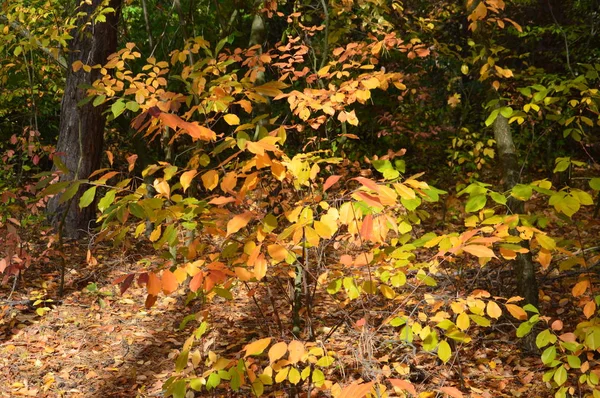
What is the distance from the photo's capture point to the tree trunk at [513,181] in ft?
11.9

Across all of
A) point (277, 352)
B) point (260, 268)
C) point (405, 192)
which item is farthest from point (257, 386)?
point (405, 192)

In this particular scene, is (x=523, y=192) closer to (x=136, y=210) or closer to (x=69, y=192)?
(x=136, y=210)

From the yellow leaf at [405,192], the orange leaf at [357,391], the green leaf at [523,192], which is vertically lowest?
the orange leaf at [357,391]

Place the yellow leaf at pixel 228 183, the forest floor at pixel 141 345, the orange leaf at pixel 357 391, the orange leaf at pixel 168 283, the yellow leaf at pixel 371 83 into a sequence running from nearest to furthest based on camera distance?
1. the orange leaf at pixel 357 391
2. the orange leaf at pixel 168 283
3. the yellow leaf at pixel 228 183
4. the yellow leaf at pixel 371 83
5. the forest floor at pixel 141 345

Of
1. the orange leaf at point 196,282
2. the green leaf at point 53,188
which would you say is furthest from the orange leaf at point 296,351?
the green leaf at point 53,188

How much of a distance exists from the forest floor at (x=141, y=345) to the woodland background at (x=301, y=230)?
2 cm

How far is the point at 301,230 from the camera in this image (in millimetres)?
1662

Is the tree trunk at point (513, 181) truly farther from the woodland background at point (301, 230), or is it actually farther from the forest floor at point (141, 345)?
the forest floor at point (141, 345)

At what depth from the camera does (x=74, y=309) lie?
5258 mm

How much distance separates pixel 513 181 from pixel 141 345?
338 cm

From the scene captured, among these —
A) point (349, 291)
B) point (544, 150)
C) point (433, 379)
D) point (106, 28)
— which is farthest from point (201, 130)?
point (544, 150)

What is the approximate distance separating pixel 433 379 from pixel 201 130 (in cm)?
289

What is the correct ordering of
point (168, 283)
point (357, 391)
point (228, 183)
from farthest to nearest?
point (228, 183) → point (168, 283) → point (357, 391)

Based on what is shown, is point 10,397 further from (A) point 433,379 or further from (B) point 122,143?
(B) point 122,143
